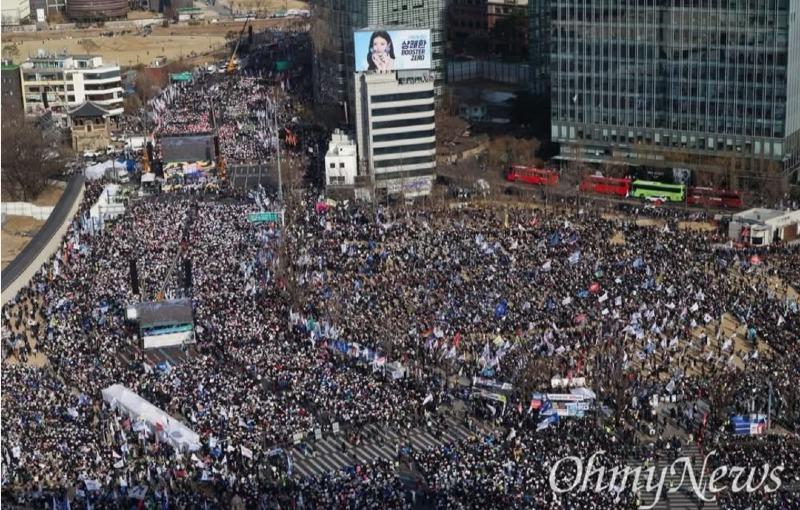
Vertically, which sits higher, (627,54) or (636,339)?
(627,54)

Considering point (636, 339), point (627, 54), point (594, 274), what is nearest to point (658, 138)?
point (627, 54)

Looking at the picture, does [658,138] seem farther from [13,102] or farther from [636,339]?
[13,102]

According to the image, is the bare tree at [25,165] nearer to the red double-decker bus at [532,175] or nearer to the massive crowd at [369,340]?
the massive crowd at [369,340]

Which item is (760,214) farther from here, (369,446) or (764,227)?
(369,446)

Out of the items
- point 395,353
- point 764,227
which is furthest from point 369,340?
point 764,227

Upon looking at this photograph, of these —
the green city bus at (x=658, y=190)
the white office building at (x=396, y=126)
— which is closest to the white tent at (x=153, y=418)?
the white office building at (x=396, y=126)

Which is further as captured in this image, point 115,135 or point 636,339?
point 115,135

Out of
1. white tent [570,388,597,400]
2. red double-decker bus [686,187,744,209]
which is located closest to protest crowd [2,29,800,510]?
white tent [570,388,597,400]
